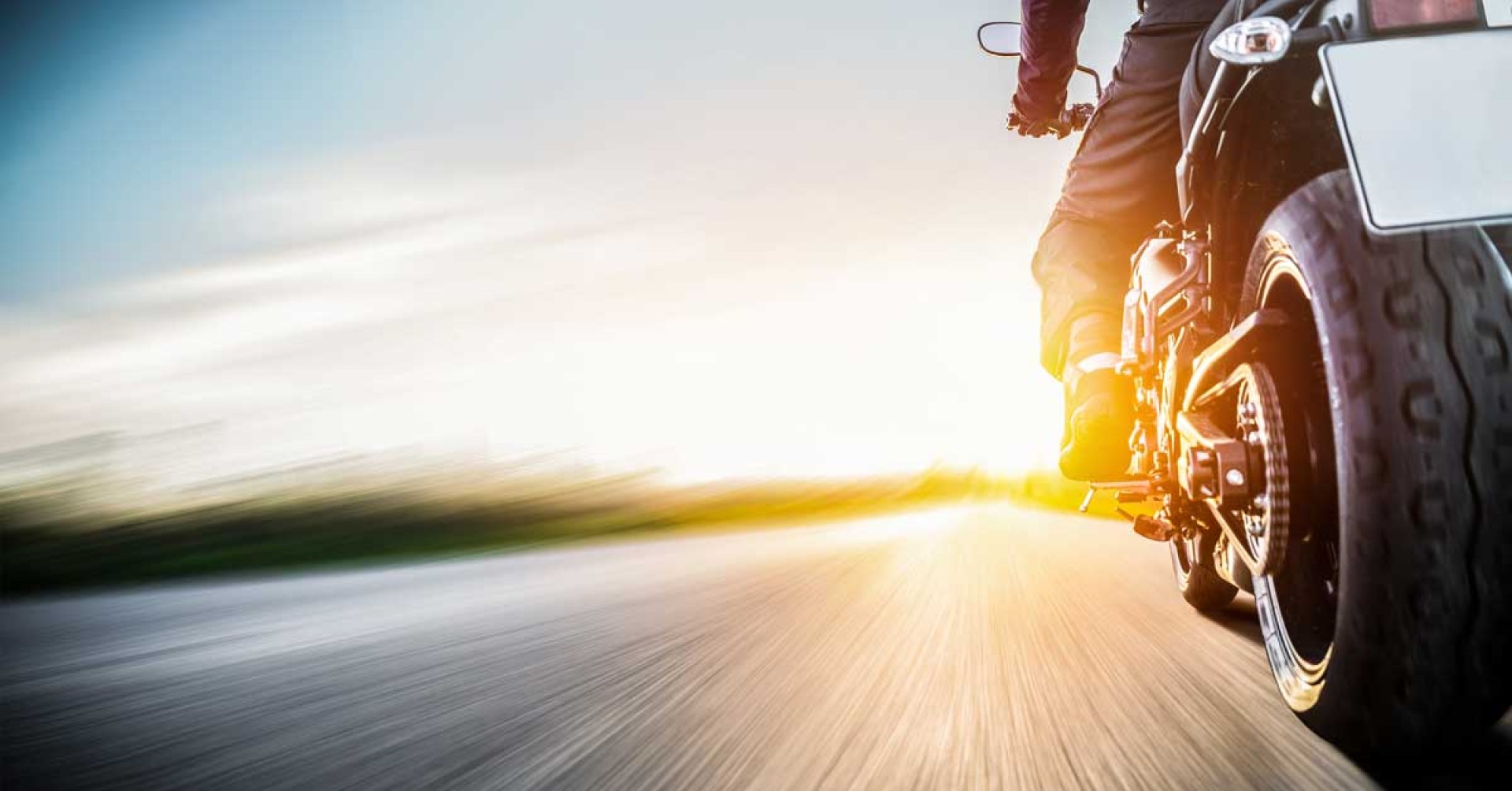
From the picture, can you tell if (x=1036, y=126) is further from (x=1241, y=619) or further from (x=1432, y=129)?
(x=1432, y=129)

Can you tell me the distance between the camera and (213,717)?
250 centimetres

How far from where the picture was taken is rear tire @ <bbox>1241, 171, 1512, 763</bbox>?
1.19 metres

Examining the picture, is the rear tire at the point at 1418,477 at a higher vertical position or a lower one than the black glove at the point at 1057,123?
lower

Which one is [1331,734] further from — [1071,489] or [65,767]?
[1071,489]

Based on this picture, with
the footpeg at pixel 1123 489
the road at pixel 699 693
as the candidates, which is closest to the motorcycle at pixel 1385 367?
the road at pixel 699 693

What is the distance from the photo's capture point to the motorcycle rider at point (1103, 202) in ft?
8.21

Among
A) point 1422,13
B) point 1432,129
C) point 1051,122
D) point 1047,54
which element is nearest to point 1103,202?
point 1047,54

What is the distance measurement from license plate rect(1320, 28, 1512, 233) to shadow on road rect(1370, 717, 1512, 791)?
758 mm

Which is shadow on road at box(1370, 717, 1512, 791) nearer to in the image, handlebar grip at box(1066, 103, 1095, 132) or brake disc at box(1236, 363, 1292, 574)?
brake disc at box(1236, 363, 1292, 574)

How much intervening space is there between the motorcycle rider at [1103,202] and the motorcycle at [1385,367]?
77cm

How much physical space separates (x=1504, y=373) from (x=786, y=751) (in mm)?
1310

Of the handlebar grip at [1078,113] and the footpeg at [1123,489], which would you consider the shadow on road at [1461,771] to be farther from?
the handlebar grip at [1078,113]

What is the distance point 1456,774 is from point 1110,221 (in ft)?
6.02

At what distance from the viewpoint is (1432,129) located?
3.65 feet
